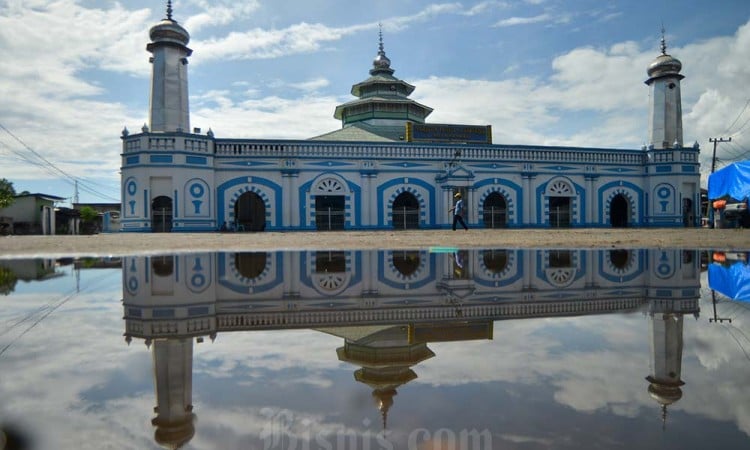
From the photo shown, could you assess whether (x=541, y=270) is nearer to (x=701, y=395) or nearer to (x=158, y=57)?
(x=701, y=395)

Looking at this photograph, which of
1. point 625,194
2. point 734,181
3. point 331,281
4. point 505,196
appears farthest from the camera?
point 625,194

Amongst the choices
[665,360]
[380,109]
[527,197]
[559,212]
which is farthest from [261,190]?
[665,360]

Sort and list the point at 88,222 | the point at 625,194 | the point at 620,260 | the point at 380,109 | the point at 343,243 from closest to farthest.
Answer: the point at 620,260
the point at 343,243
the point at 625,194
the point at 380,109
the point at 88,222

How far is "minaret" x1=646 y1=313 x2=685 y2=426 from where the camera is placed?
194 centimetres

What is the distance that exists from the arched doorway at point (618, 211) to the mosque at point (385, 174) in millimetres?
62

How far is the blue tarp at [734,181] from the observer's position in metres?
26.1

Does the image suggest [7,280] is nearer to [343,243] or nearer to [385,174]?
[343,243]

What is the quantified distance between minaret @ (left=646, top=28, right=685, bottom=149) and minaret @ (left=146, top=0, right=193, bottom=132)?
85.4 feet

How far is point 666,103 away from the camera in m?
28.8

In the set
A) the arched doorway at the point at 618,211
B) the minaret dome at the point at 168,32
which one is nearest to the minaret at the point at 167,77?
the minaret dome at the point at 168,32

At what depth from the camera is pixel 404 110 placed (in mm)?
29656

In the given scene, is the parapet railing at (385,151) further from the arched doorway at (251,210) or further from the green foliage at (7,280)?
the green foliage at (7,280)

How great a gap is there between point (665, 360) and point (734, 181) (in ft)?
99.9

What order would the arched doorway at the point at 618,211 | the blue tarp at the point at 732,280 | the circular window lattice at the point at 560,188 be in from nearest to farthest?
1. the blue tarp at the point at 732,280
2. the circular window lattice at the point at 560,188
3. the arched doorway at the point at 618,211
